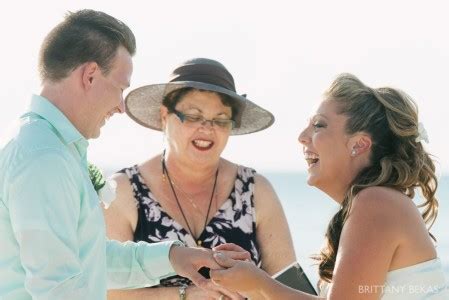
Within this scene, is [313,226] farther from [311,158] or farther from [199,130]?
[311,158]

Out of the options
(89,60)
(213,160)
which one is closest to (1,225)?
(89,60)

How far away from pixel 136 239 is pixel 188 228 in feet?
0.96

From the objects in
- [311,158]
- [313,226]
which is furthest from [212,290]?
[313,226]

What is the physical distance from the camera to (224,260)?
4.27 meters

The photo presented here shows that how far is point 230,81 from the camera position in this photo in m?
5.34

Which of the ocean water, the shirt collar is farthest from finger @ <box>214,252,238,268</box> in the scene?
the ocean water

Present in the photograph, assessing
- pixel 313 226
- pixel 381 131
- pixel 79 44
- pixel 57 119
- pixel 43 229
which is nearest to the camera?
pixel 43 229

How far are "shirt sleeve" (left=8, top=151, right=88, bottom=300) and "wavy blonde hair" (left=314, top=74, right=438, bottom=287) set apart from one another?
4.78 ft

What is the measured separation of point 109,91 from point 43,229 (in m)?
0.70

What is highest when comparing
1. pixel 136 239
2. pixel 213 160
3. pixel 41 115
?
pixel 41 115

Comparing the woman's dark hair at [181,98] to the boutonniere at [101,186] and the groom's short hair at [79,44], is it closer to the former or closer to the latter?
the boutonniere at [101,186]

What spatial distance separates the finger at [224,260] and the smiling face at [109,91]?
89 cm

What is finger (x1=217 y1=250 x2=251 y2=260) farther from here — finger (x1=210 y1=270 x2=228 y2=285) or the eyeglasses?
the eyeglasses

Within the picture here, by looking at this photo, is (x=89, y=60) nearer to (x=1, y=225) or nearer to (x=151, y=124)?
(x=1, y=225)
